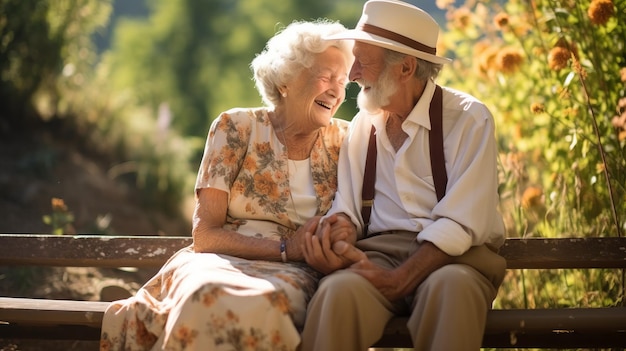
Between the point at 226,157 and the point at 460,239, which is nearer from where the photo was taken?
the point at 460,239

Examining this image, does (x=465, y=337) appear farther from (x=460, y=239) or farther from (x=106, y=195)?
(x=106, y=195)

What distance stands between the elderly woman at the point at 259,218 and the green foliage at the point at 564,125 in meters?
1.07

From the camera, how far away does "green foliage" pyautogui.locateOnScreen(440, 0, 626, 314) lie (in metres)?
4.20

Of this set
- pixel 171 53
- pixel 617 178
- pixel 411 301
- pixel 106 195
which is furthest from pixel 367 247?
pixel 171 53

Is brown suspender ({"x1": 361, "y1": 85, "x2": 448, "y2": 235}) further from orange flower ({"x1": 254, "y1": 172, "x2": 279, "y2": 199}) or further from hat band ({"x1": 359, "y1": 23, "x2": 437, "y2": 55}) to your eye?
orange flower ({"x1": 254, "y1": 172, "x2": 279, "y2": 199})

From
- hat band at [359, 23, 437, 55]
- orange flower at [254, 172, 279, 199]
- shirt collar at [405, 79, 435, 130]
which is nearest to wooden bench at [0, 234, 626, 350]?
orange flower at [254, 172, 279, 199]

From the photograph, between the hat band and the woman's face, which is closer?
the hat band

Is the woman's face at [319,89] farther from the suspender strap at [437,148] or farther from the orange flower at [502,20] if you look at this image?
the orange flower at [502,20]

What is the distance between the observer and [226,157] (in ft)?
12.0

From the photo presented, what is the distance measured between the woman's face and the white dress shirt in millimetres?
146

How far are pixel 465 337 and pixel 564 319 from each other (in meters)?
0.46

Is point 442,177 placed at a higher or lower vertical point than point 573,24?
lower

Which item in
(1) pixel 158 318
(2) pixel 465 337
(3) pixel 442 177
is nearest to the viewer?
(2) pixel 465 337

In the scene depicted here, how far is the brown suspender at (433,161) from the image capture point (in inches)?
136
